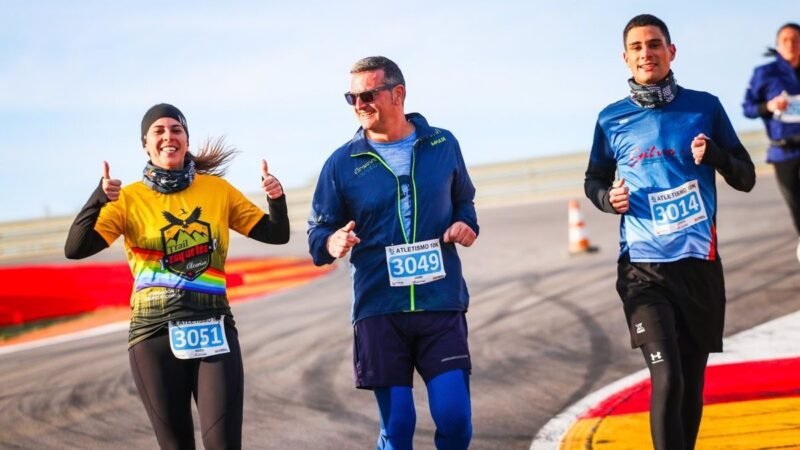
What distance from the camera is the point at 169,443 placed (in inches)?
221

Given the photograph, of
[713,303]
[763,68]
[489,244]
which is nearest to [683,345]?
[713,303]

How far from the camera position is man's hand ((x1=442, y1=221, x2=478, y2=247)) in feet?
18.3

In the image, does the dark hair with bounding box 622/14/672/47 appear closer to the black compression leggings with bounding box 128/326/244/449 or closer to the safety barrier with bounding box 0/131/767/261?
the black compression leggings with bounding box 128/326/244/449

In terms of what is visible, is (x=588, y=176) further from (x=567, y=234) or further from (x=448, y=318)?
(x=567, y=234)

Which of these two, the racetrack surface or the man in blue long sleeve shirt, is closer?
the man in blue long sleeve shirt

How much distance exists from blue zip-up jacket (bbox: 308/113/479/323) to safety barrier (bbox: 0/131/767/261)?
79.6 ft

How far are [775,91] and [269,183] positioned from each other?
6254 mm

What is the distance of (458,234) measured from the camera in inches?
220

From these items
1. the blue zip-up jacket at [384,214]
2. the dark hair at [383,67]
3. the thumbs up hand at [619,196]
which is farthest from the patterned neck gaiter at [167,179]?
the thumbs up hand at [619,196]

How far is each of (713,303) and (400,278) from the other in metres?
1.54

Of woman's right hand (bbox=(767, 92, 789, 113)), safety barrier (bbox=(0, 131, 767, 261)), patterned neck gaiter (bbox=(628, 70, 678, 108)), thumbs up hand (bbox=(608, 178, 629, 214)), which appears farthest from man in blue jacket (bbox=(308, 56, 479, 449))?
safety barrier (bbox=(0, 131, 767, 261))

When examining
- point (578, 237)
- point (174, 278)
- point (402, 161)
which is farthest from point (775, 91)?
point (174, 278)

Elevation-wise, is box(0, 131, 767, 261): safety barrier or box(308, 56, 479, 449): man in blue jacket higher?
box(308, 56, 479, 449): man in blue jacket

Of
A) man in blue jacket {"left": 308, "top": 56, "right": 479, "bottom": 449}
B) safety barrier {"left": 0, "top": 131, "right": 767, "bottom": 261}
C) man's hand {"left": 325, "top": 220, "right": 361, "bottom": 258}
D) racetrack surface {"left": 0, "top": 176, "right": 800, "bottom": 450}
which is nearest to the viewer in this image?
man's hand {"left": 325, "top": 220, "right": 361, "bottom": 258}
